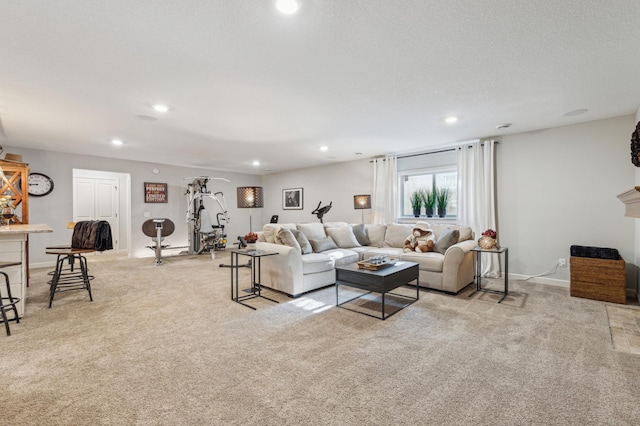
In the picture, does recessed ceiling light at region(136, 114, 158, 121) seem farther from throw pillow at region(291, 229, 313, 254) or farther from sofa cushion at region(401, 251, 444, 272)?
sofa cushion at region(401, 251, 444, 272)

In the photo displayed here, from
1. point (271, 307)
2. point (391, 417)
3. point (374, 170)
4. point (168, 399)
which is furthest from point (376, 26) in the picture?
point (374, 170)

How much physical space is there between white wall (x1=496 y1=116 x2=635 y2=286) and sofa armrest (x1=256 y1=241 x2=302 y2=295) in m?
3.48

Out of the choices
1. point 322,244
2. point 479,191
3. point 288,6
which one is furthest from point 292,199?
point 288,6

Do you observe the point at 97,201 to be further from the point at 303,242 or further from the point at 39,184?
the point at 303,242

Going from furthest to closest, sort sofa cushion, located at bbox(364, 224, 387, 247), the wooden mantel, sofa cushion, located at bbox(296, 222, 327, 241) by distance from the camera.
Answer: sofa cushion, located at bbox(364, 224, 387, 247) → sofa cushion, located at bbox(296, 222, 327, 241) → the wooden mantel

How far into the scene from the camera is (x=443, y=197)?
5586mm

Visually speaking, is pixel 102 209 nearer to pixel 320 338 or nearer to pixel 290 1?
pixel 320 338

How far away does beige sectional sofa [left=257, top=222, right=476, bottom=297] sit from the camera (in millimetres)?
3834

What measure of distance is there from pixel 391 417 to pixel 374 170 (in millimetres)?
5325

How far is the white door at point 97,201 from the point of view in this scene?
735 cm

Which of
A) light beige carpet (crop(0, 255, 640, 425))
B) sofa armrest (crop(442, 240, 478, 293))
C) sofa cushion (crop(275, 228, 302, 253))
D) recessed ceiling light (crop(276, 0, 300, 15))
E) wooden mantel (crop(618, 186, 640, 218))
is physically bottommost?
light beige carpet (crop(0, 255, 640, 425))

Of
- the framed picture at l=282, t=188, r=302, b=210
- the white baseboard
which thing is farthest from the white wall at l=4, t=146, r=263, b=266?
the white baseboard

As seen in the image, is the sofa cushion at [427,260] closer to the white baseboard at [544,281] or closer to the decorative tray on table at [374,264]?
the decorative tray on table at [374,264]

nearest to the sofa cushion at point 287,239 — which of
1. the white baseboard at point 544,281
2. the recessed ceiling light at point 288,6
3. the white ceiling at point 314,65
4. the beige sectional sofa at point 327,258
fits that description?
the beige sectional sofa at point 327,258
